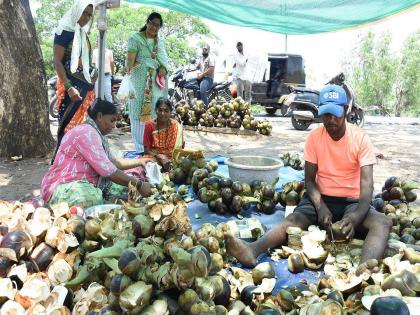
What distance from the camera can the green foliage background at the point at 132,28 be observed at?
20.9m

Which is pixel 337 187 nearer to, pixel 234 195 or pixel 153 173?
pixel 234 195

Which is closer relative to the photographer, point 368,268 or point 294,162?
point 368,268

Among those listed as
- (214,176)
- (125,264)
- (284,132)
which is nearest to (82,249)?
(125,264)

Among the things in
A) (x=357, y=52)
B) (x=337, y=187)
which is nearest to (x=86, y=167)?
(x=337, y=187)

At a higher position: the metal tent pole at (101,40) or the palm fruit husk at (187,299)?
the metal tent pole at (101,40)

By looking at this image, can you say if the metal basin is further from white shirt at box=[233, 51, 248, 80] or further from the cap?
white shirt at box=[233, 51, 248, 80]

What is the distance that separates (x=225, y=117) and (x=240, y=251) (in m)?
7.56

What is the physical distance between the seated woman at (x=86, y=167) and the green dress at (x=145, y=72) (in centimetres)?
242

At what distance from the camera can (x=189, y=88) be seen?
1312 cm

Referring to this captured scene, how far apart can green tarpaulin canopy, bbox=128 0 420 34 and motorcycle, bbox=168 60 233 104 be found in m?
6.78

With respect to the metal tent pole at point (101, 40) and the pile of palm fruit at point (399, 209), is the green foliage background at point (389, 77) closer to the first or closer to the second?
the metal tent pole at point (101, 40)

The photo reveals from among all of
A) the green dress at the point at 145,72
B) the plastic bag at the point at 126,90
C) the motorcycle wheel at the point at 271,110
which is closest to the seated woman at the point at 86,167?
the plastic bag at the point at 126,90

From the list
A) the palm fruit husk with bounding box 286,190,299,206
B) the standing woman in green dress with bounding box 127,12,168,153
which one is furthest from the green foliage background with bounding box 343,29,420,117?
the palm fruit husk with bounding box 286,190,299,206

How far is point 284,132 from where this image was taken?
35.5 feet
